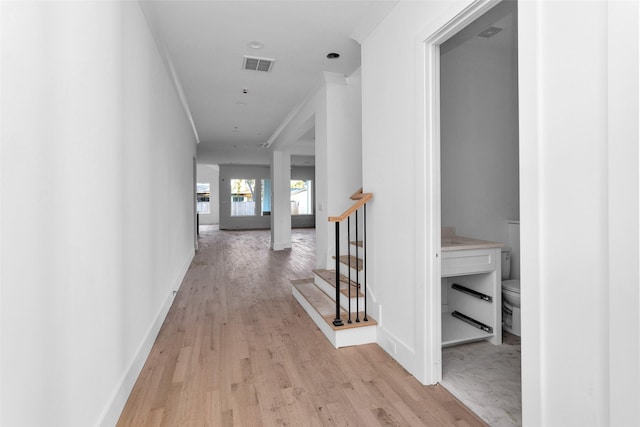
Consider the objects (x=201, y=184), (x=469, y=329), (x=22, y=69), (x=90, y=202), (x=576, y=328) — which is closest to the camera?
(x=22, y=69)

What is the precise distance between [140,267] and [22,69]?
1696 mm

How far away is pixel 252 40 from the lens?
327 cm

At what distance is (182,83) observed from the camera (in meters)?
4.46

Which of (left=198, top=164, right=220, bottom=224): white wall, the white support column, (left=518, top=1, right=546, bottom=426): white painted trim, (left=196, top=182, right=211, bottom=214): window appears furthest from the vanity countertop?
(left=196, top=182, right=211, bottom=214): window

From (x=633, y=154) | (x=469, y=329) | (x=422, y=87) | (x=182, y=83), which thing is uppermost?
(x=182, y=83)

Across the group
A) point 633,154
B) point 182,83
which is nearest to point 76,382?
point 633,154

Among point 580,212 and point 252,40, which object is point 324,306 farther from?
point 252,40

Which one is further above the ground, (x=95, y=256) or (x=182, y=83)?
(x=182, y=83)

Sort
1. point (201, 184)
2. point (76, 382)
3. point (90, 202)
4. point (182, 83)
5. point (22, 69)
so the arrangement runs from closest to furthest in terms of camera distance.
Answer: point (22, 69), point (76, 382), point (90, 202), point (182, 83), point (201, 184)

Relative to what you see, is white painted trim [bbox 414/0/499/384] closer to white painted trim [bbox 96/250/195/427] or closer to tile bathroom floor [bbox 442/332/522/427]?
tile bathroom floor [bbox 442/332/522/427]

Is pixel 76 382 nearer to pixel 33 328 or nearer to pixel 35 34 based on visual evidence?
pixel 33 328

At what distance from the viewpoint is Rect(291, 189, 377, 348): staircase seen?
9.16 feet

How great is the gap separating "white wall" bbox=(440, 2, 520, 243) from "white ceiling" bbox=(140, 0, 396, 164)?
3.72 feet

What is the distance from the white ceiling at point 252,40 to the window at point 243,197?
8.73 metres
